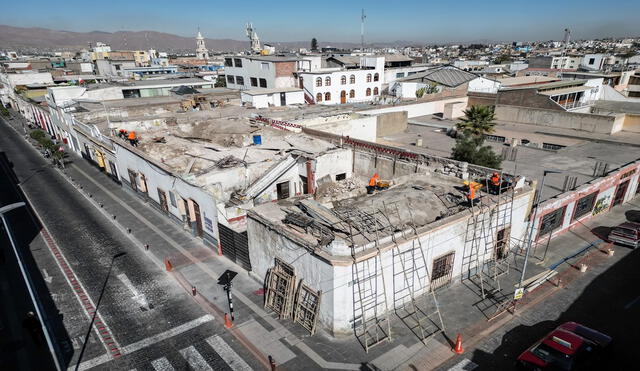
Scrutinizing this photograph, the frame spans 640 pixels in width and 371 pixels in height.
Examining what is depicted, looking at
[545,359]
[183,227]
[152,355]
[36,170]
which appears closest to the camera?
[545,359]

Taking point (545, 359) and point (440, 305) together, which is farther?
point (440, 305)

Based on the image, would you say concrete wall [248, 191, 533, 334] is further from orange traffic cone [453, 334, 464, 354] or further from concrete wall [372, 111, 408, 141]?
concrete wall [372, 111, 408, 141]

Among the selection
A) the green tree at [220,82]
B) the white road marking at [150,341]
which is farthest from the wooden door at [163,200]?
the green tree at [220,82]

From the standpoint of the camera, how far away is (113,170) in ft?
125

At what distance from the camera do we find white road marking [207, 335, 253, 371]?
611 inches

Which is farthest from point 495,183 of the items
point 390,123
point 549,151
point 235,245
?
point 390,123

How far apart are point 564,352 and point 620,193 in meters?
23.5

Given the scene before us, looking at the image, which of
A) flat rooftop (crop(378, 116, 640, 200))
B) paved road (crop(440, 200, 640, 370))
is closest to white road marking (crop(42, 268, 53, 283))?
paved road (crop(440, 200, 640, 370))

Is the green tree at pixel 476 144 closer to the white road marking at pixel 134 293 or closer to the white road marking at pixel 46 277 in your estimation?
the white road marking at pixel 134 293

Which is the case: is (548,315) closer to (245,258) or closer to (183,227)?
(245,258)

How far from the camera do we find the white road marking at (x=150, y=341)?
15930 mm

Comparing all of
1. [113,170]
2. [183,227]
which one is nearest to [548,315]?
[183,227]

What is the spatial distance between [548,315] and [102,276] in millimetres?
25408

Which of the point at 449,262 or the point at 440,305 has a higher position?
the point at 449,262
